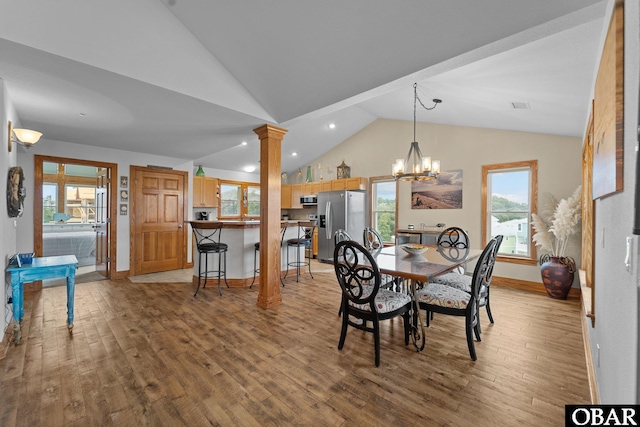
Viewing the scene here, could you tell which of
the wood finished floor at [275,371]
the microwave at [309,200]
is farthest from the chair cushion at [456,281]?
the microwave at [309,200]

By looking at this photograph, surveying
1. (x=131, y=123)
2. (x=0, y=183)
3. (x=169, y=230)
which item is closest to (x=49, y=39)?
(x=0, y=183)

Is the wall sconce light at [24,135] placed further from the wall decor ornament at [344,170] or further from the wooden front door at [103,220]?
the wall decor ornament at [344,170]

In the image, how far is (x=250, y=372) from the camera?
7.13 ft

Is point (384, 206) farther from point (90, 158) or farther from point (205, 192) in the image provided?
point (90, 158)


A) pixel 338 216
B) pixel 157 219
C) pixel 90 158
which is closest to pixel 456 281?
pixel 338 216

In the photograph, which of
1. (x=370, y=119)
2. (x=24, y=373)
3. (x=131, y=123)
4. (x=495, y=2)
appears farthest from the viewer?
(x=370, y=119)

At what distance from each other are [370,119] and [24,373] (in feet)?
21.3

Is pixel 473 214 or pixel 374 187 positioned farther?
pixel 374 187

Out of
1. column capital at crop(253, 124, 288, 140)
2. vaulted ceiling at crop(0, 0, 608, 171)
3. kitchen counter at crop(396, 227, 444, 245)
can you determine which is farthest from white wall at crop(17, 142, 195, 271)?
kitchen counter at crop(396, 227, 444, 245)

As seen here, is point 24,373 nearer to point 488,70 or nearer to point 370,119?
point 488,70

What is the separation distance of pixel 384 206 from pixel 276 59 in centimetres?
455

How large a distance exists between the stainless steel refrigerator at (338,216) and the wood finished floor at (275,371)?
333cm

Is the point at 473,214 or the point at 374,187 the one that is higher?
the point at 374,187

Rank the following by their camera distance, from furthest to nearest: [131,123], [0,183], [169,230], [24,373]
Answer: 1. [169,230]
2. [131,123]
3. [0,183]
4. [24,373]
